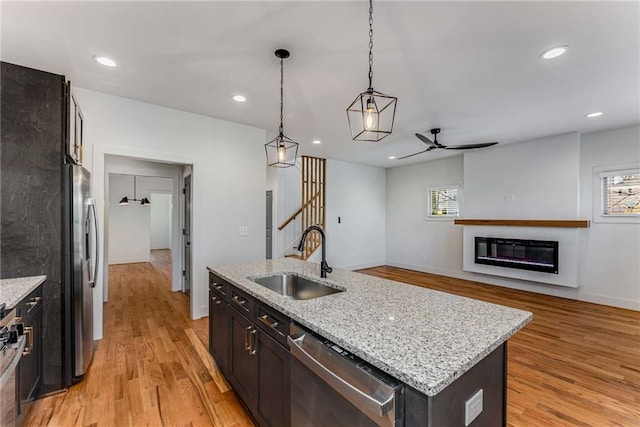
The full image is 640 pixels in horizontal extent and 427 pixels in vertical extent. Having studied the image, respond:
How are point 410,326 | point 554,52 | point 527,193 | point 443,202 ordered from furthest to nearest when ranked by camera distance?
point 443,202 → point 527,193 → point 554,52 → point 410,326

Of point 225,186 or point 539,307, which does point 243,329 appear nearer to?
point 225,186

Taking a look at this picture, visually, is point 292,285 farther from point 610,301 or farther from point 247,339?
point 610,301

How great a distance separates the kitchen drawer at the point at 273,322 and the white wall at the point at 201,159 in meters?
2.41

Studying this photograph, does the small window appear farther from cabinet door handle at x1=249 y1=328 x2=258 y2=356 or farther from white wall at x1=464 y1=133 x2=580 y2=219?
cabinet door handle at x1=249 y1=328 x2=258 y2=356

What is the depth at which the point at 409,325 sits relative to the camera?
126 cm

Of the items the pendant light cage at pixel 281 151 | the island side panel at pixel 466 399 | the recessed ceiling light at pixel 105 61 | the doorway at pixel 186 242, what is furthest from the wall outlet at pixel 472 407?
the doorway at pixel 186 242

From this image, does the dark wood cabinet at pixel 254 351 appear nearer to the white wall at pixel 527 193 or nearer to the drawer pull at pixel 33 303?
the drawer pull at pixel 33 303

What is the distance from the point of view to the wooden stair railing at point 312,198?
6.34 metres

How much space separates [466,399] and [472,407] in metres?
0.05

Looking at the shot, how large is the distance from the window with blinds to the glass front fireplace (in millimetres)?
887

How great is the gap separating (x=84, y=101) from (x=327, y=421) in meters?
3.77

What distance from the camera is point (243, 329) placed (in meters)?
1.91

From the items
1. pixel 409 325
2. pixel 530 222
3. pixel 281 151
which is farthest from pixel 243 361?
pixel 530 222

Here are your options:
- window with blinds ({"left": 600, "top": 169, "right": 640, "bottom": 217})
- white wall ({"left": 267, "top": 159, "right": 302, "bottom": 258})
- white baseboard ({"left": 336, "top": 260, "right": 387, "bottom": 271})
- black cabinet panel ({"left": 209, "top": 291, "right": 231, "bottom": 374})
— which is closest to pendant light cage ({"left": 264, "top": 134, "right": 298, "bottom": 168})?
white wall ({"left": 267, "top": 159, "right": 302, "bottom": 258})
